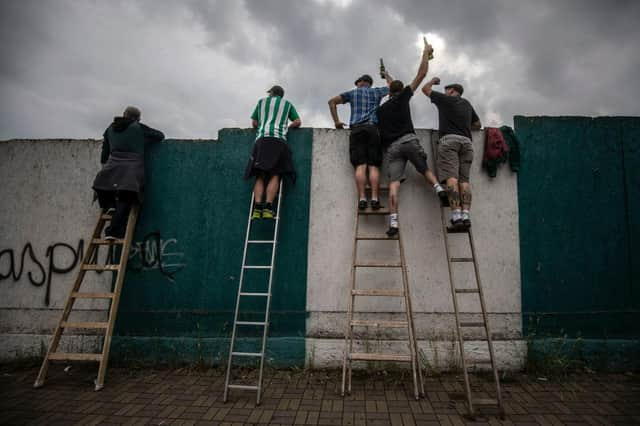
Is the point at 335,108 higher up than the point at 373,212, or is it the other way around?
the point at 335,108

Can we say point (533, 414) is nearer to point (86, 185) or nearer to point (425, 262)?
point (425, 262)

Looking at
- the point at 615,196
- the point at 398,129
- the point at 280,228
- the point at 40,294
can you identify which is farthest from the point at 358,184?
the point at 40,294

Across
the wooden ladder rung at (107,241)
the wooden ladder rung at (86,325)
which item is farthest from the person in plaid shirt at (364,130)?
the wooden ladder rung at (86,325)

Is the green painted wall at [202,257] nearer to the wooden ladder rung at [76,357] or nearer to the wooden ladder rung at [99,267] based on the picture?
the wooden ladder rung at [99,267]

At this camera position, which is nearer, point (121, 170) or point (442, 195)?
point (442, 195)

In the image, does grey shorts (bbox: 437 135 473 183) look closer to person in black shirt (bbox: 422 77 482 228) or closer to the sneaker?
person in black shirt (bbox: 422 77 482 228)

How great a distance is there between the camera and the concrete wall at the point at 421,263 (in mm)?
4410

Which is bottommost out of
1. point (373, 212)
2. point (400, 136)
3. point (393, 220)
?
point (393, 220)

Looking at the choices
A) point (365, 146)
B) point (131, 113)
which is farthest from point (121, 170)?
point (365, 146)

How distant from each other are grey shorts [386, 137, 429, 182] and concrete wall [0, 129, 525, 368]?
1.19 feet

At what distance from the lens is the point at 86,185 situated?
4973 mm

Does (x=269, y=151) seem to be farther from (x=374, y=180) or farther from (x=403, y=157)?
(x=403, y=157)

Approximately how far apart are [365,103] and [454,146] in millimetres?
1278

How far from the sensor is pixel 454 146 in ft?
14.4
